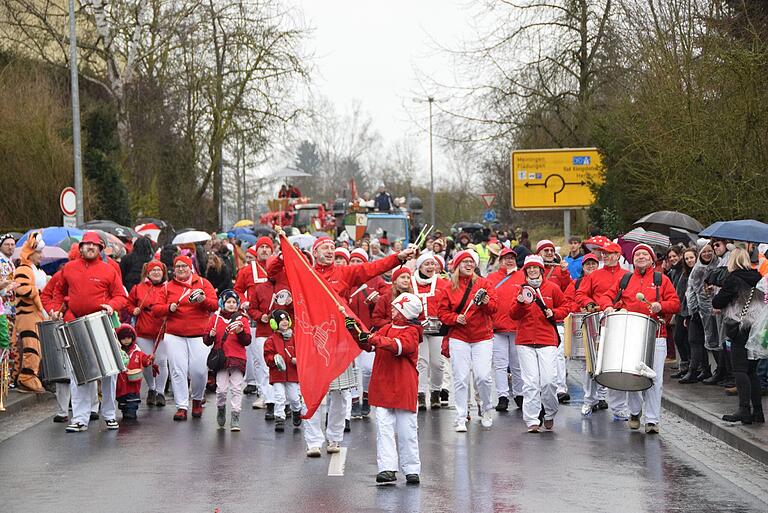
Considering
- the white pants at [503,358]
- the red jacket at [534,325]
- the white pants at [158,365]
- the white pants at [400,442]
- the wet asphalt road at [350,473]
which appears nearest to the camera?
the wet asphalt road at [350,473]

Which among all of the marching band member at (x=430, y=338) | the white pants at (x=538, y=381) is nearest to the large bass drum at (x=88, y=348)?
the marching band member at (x=430, y=338)

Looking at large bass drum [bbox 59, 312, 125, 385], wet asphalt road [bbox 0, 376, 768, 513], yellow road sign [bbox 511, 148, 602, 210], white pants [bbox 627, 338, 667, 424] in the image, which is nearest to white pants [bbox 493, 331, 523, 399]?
wet asphalt road [bbox 0, 376, 768, 513]

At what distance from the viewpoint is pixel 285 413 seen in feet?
44.6

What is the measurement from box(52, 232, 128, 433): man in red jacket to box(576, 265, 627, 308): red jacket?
5.12m

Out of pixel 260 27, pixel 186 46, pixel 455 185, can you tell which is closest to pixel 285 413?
pixel 186 46

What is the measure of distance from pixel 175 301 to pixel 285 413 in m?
1.81

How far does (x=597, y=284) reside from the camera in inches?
556

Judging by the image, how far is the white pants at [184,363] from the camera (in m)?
14.0

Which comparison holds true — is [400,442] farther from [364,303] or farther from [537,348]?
[364,303]

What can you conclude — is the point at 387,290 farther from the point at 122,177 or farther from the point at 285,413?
the point at 122,177

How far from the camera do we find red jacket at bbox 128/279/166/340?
47.0 feet

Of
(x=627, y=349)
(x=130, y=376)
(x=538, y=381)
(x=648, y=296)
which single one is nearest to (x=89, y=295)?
(x=130, y=376)

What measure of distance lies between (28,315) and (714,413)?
27.9 ft

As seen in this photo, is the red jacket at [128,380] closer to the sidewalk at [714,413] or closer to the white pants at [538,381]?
the white pants at [538,381]
